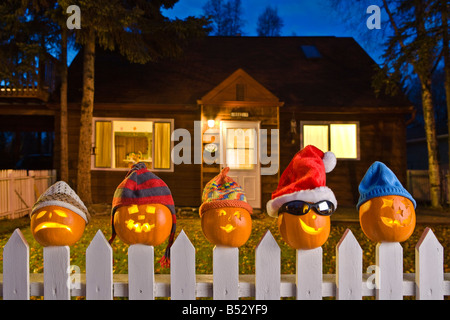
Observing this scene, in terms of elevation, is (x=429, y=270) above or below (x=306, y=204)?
below

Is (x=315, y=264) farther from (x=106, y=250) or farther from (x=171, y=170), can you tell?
(x=171, y=170)

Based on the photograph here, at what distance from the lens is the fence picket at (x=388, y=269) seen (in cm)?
181

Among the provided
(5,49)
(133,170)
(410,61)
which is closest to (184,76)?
(5,49)

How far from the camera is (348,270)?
1787 millimetres

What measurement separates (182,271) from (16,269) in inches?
34.6

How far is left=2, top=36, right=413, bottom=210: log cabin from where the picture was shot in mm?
9500

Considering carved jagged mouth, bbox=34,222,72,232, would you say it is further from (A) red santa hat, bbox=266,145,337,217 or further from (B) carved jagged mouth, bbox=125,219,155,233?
(A) red santa hat, bbox=266,145,337,217

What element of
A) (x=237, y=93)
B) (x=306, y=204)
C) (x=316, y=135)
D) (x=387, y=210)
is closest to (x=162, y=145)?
(x=237, y=93)

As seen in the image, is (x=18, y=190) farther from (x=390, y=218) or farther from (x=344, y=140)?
(x=344, y=140)

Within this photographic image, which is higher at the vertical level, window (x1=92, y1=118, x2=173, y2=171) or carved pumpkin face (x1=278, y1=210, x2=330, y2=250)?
window (x1=92, y1=118, x2=173, y2=171)

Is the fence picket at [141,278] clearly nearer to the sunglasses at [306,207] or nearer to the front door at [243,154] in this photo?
the sunglasses at [306,207]

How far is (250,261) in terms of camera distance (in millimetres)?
4488

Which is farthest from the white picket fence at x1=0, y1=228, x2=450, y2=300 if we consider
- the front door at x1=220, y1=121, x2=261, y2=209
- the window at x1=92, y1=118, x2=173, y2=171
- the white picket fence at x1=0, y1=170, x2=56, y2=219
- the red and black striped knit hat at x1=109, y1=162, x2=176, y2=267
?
the window at x1=92, y1=118, x2=173, y2=171

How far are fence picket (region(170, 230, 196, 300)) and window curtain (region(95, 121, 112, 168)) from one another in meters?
9.14
